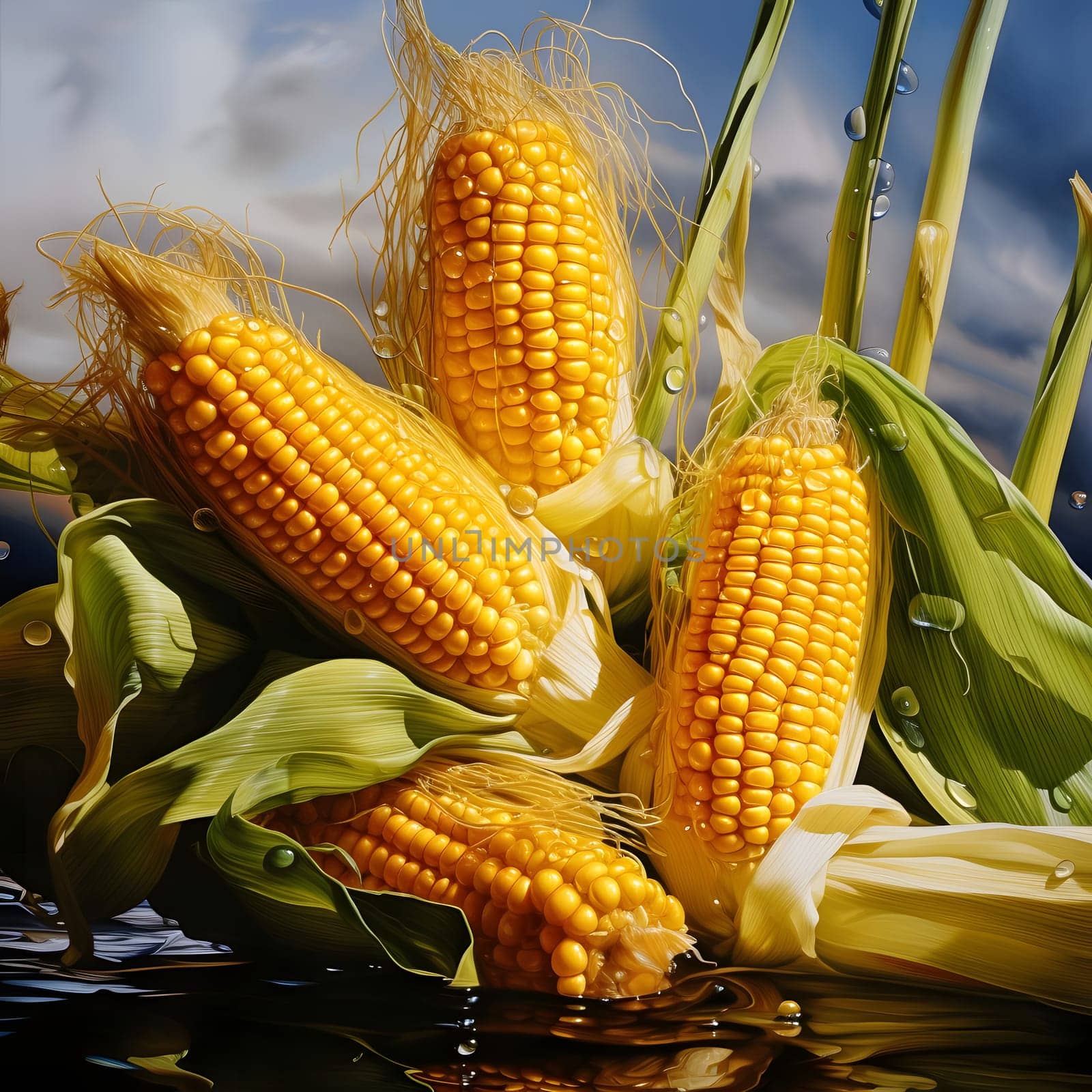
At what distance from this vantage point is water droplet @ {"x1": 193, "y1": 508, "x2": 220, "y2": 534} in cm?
45

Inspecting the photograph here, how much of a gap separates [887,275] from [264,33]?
44cm

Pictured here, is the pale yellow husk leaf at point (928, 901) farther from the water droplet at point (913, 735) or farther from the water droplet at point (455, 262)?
the water droplet at point (455, 262)

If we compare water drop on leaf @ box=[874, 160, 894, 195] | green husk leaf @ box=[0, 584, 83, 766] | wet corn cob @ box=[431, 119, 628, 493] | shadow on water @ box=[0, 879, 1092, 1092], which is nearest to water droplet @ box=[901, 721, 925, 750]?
shadow on water @ box=[0, 879, 1092, 1092]

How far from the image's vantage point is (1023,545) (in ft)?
1.52

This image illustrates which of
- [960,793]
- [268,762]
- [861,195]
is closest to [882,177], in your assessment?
[861,195]

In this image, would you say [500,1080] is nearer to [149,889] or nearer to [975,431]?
[149,889]

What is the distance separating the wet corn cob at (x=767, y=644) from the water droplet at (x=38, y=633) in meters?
0.33

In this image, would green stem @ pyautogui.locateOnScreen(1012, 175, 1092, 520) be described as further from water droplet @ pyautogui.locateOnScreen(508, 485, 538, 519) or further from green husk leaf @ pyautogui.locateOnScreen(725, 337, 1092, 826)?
water droplet @ pyautogui.locateOnScreen(508, 485, 538, 519)

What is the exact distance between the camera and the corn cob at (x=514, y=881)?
0.38 m

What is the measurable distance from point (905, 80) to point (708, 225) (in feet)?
0.50

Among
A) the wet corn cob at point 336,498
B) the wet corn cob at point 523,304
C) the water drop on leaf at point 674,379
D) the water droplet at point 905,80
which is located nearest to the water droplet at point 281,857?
the wet corn cob at point 336,498

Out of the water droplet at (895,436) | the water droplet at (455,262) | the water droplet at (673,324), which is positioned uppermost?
the water droplet at (455,262)

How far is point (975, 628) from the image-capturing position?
0.47m


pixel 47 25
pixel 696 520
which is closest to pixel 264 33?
pixel 47 25
